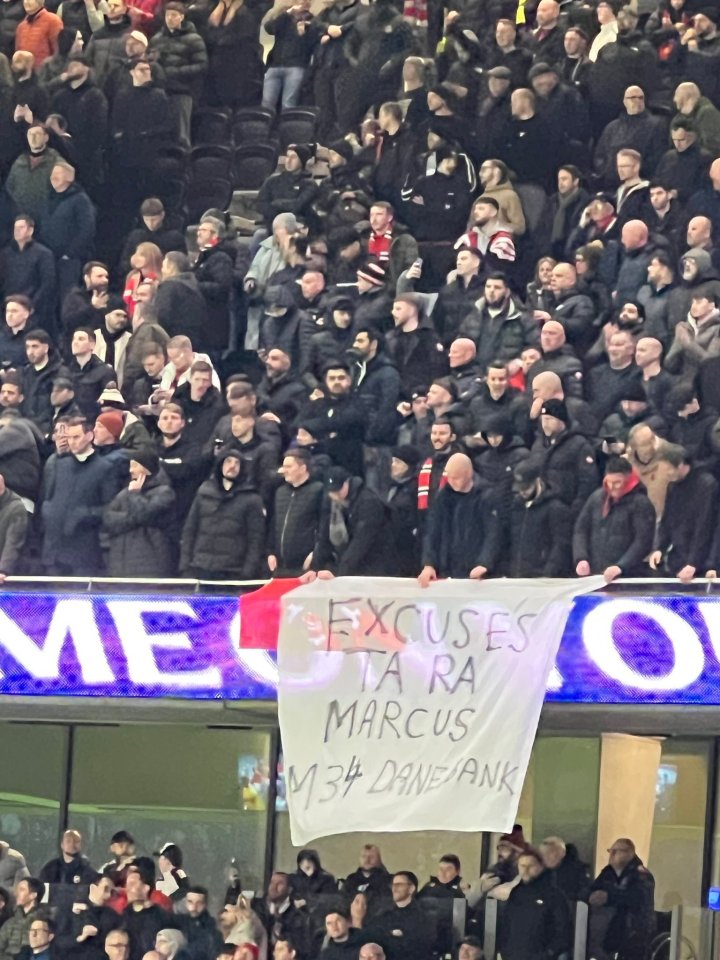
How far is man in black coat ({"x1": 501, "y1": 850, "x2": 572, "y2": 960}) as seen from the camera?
12.8 meters

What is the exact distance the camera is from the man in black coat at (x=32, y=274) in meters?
15.8

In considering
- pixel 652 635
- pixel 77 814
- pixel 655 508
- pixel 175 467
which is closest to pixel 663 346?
pixel 655 508

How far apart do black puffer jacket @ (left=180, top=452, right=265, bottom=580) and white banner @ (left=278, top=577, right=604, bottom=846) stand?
0.87 m

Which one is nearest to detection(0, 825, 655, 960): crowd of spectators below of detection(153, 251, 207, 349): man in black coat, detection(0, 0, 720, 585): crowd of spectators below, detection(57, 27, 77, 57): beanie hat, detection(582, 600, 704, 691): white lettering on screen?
detection(582, 600, 704, 691): white lettering on screen

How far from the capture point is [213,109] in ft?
56.7

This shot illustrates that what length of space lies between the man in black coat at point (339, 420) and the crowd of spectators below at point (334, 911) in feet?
7.84

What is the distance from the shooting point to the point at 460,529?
1263cm

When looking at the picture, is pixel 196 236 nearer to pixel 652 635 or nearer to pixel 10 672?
pixel 10 672

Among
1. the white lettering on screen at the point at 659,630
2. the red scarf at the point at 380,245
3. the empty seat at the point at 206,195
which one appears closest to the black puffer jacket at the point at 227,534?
the white lettering on screen at the point at 659,630

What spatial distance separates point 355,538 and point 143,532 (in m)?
1.39

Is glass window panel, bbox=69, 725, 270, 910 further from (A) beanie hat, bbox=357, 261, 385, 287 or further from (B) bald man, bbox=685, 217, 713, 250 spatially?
(B) bald man, bbox=685, 217, 713, 250

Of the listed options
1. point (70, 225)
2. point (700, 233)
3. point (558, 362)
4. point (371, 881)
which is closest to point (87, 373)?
point (70, 225)

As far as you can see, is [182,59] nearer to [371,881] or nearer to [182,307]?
[182,307]

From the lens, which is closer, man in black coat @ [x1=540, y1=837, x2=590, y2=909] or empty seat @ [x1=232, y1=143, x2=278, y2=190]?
man in black coat @ [x1=540, y1=837, x2=590, y2=909]
